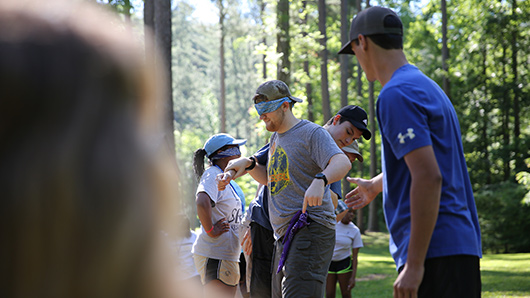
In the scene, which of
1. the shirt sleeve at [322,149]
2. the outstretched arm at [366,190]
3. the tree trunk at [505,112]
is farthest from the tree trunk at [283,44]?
the outstretched arm at [366,190]

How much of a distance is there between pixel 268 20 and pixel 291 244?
729 inches

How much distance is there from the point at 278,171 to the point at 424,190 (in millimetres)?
2378

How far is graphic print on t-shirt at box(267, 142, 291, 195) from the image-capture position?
201 inches

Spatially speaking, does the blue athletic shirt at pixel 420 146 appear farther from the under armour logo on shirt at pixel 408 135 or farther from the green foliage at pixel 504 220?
the green foliage at pixel 504 220

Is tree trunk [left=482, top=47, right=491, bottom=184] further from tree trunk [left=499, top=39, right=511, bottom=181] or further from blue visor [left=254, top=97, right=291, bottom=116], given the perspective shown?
blue visor [left=254, top=97, right=291, bottom=116]

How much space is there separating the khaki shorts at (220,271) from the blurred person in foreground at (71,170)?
567cm

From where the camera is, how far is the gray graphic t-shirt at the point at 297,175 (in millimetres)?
5023

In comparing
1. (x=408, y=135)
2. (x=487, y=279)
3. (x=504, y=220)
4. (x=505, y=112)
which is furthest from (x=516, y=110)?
(x=408, y=135)

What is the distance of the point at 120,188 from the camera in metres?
0.83

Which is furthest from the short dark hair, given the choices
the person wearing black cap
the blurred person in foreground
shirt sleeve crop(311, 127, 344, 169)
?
the blurred person in foreground

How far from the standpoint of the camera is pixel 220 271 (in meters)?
6.41

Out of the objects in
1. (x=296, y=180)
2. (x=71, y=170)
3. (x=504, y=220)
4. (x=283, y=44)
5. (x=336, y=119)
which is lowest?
(x=504, y=220)

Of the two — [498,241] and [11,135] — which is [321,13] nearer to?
[498,241]

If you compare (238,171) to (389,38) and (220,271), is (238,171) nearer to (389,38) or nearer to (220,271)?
(220,271)
